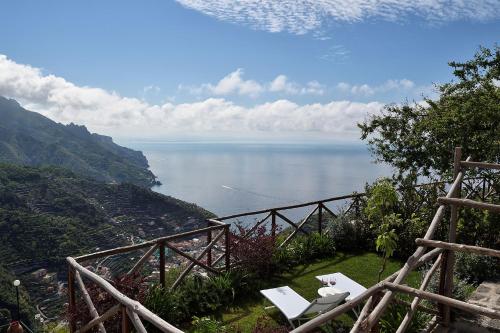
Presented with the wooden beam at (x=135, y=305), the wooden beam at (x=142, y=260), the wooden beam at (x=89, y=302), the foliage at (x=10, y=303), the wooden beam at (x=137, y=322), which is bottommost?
the foliage at (x=10, y=303)

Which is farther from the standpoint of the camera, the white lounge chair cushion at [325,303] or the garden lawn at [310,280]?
the garden lawn at [310,280]

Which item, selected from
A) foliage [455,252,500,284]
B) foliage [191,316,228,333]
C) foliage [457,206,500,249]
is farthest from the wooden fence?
foliage [455,252,500,284]

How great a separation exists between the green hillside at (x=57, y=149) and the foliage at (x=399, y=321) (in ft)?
395

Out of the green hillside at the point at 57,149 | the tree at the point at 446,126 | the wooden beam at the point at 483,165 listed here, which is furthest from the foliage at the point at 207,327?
the green hillside at the point at 57,149

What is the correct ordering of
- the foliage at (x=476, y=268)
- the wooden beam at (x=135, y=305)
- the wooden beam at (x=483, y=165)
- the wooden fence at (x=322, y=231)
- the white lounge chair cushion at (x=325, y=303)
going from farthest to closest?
the foliage at (x=476, y=268) → the white lounge chair cushion at (x=325, y=303) → the wooden beam at (x=483, y=165) → the wooden fence at (x=322, y=231) → the wooden beam at (x=135, y=305)

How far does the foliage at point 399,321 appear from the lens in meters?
5.16

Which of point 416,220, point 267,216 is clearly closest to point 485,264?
point 416,220

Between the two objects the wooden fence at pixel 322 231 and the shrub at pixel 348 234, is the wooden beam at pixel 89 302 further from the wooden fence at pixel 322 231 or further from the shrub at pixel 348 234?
the shrub at pixel 348 234

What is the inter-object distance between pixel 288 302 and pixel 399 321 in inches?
68.9

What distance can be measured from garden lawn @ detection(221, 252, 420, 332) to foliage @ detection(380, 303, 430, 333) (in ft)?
3.14

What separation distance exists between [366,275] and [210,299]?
143 inches

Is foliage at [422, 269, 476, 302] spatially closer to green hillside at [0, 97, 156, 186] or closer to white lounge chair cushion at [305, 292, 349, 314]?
white lounge chair cushion at [305, 292, 349, 314]

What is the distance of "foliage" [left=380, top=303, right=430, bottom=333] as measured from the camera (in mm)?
5160

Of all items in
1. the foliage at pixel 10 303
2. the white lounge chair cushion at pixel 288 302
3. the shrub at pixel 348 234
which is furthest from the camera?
the foliage at pixel 10 303
